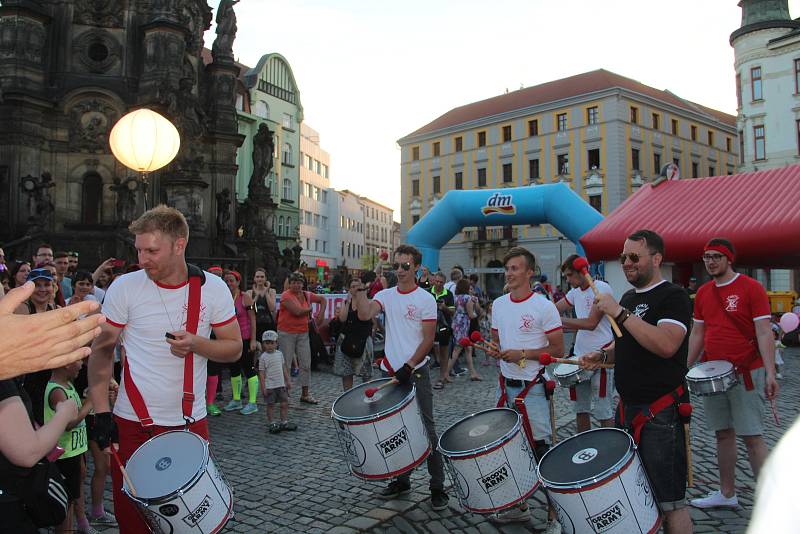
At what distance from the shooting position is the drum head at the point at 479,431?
385 cm

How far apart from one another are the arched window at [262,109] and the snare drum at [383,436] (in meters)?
52.5

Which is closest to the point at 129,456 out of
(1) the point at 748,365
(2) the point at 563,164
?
(1) the point at 748,365

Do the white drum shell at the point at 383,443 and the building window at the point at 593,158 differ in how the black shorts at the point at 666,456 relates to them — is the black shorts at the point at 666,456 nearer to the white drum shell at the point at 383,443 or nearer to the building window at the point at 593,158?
the white drum shell at the point at 383,443

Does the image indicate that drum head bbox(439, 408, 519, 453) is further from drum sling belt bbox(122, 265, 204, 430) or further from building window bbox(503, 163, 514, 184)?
building window bbox(503, 163, 514, 184)

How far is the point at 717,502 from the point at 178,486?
167 inches

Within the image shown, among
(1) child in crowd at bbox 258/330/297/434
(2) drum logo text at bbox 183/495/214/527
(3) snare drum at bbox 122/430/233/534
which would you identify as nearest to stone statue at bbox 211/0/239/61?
(1) child in crowd at bbox 258/330/297/434

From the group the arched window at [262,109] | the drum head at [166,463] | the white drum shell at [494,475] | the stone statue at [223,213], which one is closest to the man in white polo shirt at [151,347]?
the drum head at [166,463]

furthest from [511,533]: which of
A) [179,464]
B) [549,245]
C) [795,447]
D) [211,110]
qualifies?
[549,245]

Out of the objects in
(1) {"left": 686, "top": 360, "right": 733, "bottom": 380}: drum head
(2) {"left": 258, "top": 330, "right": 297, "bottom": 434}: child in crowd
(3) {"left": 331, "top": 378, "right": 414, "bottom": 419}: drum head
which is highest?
(1) {"left": 686, "top": 360, "right": 733, "bottom": 380}: drum head

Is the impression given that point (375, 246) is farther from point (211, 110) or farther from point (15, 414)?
point (15, 414)

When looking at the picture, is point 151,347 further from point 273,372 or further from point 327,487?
point 273,372

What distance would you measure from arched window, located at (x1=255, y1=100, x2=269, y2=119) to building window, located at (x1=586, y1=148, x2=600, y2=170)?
2850 centimetres

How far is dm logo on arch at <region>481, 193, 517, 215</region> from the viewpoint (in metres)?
20.4

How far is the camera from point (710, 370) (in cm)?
479
